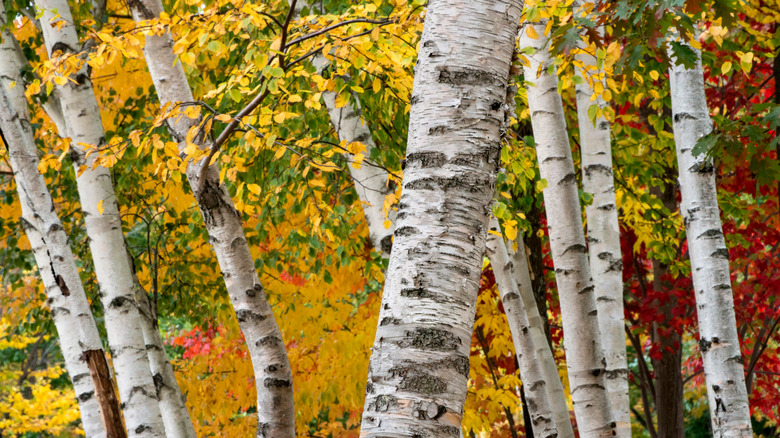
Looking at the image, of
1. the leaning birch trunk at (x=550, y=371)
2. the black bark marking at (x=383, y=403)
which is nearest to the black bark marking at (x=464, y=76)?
the black bark marking at (x=383, y=403)

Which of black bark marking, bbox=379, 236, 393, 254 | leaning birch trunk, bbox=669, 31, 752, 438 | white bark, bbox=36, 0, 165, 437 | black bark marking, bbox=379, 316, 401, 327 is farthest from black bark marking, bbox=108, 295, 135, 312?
leaning birch trunk, bbox=669, 31, 752, 438

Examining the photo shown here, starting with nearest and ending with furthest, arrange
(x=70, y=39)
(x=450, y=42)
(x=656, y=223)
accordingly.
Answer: (x=450, y=42), (x=70, y=39), (x=656, y=223)

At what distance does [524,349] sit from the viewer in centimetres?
342

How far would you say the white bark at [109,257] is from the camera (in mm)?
3510

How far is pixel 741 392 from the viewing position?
3205 mm

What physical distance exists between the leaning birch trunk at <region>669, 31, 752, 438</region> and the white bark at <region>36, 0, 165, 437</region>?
2828 mm

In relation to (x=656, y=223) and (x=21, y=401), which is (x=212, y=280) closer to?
(x=656, y=223)

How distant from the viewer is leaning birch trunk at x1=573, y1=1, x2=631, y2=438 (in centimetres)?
403

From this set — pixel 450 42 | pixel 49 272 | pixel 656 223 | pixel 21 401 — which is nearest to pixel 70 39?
pixel 49 272

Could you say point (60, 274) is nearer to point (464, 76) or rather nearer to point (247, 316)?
point (247, 316)

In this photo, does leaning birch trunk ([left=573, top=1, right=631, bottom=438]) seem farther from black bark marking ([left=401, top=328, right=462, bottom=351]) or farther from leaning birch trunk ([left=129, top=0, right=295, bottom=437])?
black bark marking ([left=401, top=328, right=462, bottom=351])

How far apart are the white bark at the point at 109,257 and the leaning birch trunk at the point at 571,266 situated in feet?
7.14

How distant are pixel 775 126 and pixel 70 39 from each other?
3.56 meters

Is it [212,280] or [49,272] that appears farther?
[212,280]
